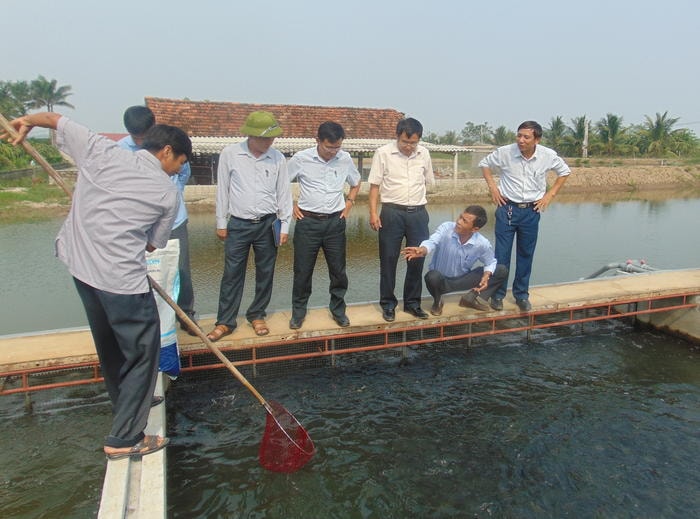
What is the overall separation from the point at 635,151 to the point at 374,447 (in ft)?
122

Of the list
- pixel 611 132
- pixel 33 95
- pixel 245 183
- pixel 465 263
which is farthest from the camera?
pixel 33 95

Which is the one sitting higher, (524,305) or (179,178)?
(179,178)

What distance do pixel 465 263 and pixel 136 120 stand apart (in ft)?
10.2

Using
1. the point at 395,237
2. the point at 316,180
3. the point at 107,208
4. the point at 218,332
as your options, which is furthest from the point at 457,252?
the point at 107,208

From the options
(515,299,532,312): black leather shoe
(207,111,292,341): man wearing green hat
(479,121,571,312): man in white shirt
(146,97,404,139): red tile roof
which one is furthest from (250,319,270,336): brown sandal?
(146,97,404,139): red tile roof

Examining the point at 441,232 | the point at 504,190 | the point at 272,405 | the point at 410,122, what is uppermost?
the point at 410,122

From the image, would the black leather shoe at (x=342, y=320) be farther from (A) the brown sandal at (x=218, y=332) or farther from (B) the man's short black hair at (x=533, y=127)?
(B) the man's short black hair at (x=533, y=127)

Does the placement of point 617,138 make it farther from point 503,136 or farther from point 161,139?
point 161,139

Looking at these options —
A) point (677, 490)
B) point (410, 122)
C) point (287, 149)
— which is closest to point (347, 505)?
point (677, 490)

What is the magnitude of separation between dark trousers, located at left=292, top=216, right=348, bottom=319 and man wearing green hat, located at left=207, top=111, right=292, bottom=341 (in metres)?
0.19

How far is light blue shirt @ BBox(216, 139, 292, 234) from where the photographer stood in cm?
402

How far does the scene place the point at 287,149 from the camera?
53.0ft

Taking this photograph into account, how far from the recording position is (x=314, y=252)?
14.4ft

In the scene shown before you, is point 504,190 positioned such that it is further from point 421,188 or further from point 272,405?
point 272,405
